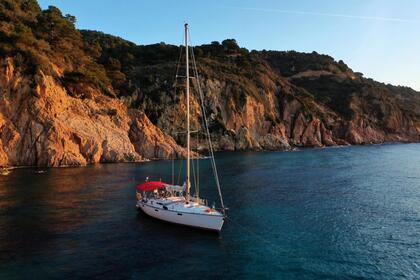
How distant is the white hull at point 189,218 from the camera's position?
33562mm

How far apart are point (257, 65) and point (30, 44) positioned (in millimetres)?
109309

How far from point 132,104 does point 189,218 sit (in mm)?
93139

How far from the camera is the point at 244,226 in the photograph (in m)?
36.8

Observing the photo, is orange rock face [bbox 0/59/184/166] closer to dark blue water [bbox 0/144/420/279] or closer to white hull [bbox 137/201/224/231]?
dark blue water [bbox 0/144/420/279]

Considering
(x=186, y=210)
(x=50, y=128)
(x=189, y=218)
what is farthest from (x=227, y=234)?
(x=50, y=128)

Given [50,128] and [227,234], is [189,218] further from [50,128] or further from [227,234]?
[50,128]

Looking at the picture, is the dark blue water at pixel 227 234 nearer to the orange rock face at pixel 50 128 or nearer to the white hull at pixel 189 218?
the white hull at pixel 189 218

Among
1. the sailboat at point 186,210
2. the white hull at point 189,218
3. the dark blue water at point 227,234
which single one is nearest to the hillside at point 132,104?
the dark blue water at point 227,234

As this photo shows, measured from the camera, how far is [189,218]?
34.8m

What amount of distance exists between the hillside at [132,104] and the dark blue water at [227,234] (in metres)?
23.0

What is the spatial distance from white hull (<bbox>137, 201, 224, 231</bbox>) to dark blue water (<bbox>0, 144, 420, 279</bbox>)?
73 centimetres

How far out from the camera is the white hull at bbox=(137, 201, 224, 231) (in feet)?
110

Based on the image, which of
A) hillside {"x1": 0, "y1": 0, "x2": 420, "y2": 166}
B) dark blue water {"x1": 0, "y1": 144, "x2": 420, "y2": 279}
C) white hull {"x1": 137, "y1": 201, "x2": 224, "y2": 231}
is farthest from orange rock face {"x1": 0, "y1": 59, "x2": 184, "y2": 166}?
white hull {"x1": 137, "y1": 201, "x2": 224, "y2": 231}

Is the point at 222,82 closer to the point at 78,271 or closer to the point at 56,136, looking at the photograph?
the point at 56,136
